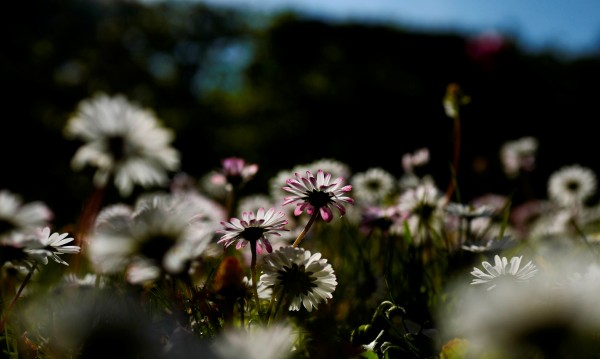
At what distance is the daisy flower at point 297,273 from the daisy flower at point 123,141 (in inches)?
7.7

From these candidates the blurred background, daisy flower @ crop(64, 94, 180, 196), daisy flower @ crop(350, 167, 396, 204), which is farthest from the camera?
the blurred background

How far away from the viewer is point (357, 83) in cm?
541

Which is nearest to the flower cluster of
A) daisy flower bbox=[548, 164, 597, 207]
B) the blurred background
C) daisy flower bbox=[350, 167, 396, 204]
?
daisy flower bbox=[350, 167, 396, 204]

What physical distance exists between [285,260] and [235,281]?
97mm

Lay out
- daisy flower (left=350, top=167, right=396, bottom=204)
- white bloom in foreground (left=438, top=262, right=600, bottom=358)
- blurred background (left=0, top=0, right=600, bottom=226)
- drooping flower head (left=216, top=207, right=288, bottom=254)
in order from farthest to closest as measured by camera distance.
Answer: blurred background (left=0, top=0, right=600, bottom=226) → daisy flower (left=350, top=167, right=396, bottom=204) → drooping flower head (left=216, top=207, right=288, bottom=254) → white bloom in foreground (left=438, top=262, right=600, bottom=358)

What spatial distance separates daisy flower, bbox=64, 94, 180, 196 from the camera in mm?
683

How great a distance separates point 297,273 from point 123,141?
303 millimetres

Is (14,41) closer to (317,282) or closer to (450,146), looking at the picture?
(450,146)

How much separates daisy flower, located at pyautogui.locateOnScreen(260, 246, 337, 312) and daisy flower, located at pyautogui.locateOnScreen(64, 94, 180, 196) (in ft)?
0.64

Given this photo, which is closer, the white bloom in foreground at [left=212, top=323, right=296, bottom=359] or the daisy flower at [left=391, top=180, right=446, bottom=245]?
the white bloom in foreground at [left=212, top=323, right=296, bottom=359]

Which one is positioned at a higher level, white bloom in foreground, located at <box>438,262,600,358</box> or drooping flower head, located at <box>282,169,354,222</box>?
drooping flower head, located at <box>282,169,354,222</box>

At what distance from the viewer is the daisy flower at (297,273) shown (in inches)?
30.1

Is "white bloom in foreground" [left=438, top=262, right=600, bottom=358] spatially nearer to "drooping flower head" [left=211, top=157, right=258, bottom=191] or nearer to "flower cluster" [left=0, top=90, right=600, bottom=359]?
"flower cluster" [left=0, top=90, right=600, bottom=359]

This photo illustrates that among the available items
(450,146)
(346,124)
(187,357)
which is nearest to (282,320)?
(187,357)
